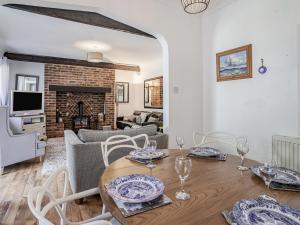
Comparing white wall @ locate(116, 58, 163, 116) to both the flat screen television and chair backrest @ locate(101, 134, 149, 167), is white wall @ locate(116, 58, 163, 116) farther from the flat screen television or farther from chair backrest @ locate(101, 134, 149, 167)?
chair backrest @ locate(101, 134, 149, 167)

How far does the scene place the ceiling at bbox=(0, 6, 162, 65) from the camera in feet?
10.8

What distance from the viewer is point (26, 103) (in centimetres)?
520

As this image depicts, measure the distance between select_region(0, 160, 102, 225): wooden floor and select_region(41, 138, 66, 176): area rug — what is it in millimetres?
149

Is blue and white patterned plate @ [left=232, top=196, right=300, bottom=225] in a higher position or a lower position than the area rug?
higher

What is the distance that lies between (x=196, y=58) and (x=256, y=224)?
2964mm

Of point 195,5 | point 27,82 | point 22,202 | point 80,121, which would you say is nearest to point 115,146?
point 22,202

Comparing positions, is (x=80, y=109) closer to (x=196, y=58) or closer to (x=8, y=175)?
(x=8, y=175)

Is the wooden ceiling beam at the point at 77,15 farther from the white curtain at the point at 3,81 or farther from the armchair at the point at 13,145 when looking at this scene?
the white curtain at the point at 3,81

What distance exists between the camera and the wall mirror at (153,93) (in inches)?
236

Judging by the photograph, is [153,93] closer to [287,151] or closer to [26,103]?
[26,103]

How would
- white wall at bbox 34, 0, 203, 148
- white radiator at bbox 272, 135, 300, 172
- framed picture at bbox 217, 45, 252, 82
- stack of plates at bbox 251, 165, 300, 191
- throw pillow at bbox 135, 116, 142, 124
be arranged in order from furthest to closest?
throw pillow at bbox 135, 116, 142, 124 → white wall at bbox 34, 0, 203, 148 → framed picture at bbox 217, 45, 252, 82 → white radiator at bbox 272, 135, 300, 172 → stack of plates at bbox 251, 165, 300, 191

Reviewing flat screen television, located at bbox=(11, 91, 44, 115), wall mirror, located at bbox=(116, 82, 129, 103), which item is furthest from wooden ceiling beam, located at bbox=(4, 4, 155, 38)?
Result: wall mirror, located at bbox=(116, 82, 129, 103)

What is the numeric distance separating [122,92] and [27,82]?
9.98 feet

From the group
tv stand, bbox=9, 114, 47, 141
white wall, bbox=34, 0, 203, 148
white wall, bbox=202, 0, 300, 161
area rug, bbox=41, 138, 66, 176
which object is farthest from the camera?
tv stand, bbox=9, 114, 47, 141
